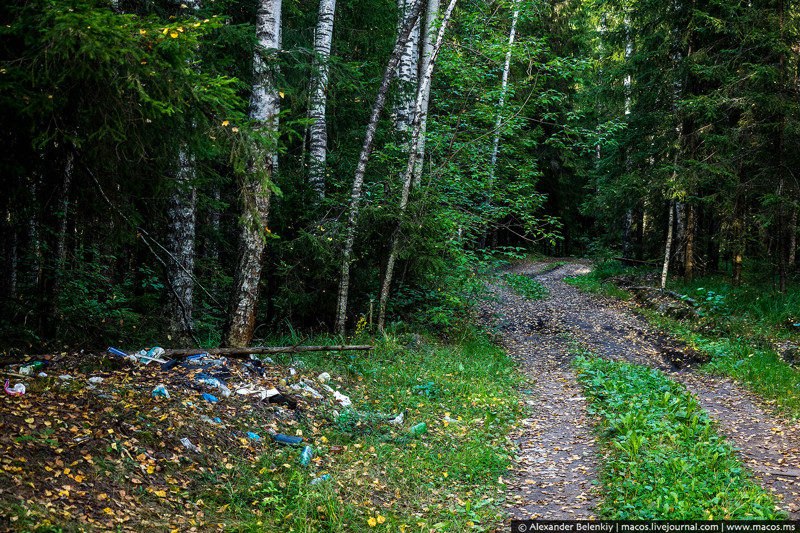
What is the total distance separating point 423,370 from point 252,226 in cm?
407

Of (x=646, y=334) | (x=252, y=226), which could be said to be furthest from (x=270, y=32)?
(x=646, y=334)

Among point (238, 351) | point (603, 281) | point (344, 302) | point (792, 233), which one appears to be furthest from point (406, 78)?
point (603, 281)

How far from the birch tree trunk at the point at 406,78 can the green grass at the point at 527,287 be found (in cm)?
719

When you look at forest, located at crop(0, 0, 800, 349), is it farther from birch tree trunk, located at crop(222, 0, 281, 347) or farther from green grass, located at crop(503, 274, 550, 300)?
green grass, located at crop(503, 274, 550, 300)

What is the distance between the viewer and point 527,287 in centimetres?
1847

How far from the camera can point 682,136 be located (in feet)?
45.9

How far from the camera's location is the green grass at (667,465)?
4480mm

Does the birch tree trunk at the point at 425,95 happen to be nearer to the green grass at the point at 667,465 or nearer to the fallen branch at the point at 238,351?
the fallen branch at the point at 238,351

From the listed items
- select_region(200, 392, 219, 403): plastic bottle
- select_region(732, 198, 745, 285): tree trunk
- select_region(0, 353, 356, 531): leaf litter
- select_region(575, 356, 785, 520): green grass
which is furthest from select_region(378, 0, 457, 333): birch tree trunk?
select_region(732, 198, 745, 285): tree trunk

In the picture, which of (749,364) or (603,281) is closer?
(749,364)

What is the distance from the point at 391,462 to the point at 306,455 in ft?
3.27

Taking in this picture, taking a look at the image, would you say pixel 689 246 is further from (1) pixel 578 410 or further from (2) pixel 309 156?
(2) pixel 309 156

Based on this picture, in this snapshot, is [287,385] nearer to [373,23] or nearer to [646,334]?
[646,334]

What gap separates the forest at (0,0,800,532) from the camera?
4328 millimetres
